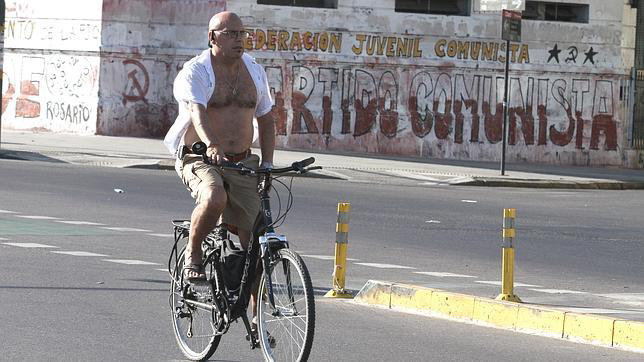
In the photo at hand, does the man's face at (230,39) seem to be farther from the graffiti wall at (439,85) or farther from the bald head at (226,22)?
the graffiti wall at (439,85)

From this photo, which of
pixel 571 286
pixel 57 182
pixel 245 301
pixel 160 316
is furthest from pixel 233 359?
pixel 57 182

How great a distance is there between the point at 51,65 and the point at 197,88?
87.3 ft

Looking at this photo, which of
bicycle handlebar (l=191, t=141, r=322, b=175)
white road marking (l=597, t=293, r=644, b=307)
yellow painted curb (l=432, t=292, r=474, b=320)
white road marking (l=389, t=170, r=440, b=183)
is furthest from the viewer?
white road marking (l=389, t=170, r=440, b=183)

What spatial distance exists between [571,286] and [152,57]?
2226 cm

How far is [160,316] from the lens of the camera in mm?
10633

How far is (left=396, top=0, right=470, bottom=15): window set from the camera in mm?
34906

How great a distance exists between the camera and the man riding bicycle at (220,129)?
28.7 ft

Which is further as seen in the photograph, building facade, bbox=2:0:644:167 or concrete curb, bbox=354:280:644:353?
building facade, bbox=2:0:644:167

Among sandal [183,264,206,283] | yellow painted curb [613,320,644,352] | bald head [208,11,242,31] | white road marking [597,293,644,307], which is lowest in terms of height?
yellow painted curb [613,320,644,352]

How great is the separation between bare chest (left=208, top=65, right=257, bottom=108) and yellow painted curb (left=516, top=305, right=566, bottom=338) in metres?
2.77

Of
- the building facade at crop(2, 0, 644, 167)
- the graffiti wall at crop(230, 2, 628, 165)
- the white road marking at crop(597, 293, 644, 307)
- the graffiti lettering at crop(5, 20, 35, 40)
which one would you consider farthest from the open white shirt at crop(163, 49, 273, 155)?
the graffiti lettering at crop(5, 20, 35, 40)

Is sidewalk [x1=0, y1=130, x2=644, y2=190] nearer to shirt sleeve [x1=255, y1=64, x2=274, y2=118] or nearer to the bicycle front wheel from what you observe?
shirt sleeve [x1=255, y1=64, x2=274, y2=118]

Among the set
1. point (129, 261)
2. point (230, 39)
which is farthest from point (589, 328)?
point (129, 261)

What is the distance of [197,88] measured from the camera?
29.1ft
